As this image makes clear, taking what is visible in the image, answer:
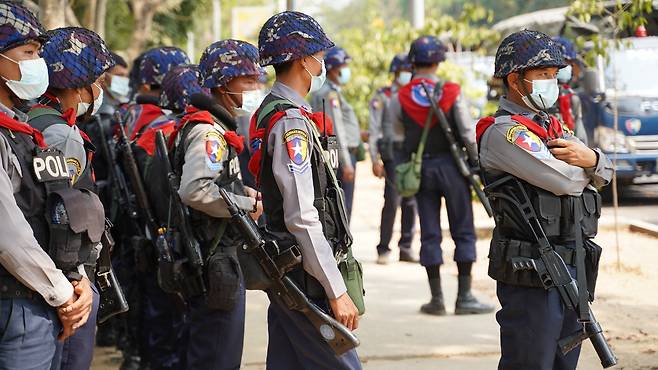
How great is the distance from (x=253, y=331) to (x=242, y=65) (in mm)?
2996

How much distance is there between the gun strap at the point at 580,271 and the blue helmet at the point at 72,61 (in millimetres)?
2002

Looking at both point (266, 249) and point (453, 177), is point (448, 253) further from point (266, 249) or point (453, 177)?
point (266, 249)

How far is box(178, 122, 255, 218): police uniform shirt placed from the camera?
5.06 m

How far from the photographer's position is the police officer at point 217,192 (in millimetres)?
5082

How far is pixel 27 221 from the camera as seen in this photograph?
143 inches

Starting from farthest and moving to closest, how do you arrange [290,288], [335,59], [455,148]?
A: [335,59] < [455,148] < [290,288]

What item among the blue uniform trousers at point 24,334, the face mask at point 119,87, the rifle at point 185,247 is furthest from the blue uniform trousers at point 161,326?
the blue uniform trousers at point 24,334

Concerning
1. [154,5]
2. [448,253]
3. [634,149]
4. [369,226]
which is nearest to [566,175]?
[448,253]

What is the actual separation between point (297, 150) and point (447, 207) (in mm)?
4114

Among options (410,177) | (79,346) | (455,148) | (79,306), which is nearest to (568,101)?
(455,148)

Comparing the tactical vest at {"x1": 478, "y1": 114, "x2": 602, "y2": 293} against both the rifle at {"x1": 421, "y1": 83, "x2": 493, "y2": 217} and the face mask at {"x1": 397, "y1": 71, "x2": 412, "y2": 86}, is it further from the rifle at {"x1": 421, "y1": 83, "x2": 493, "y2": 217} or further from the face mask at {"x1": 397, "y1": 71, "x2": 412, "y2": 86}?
the face mask at {"x1": 397, "y1": 71, "x2": 412, "y2": 86}

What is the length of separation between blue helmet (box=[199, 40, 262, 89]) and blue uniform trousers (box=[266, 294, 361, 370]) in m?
1.36

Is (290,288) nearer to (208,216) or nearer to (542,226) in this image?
(542,226)

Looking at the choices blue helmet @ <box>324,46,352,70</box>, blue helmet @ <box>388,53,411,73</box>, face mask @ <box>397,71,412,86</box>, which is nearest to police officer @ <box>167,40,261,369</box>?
blue helmet @ <box>324,46,352,70</box>
